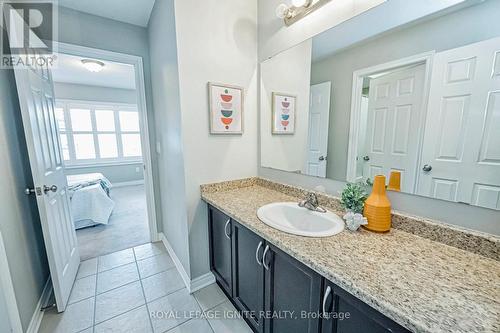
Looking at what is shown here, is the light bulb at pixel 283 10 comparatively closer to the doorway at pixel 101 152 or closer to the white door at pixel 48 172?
the white door at pixel 48 172

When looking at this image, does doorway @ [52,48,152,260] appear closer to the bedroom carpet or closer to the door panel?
the bedroom carpet

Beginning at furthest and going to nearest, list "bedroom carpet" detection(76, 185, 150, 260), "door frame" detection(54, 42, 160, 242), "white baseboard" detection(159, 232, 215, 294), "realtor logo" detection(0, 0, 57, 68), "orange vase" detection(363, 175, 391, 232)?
"bedroom carpet" detection(76, 185, 150, 260)
"door frame" detection(54, 42, 160, 242)
"white baseboard" detection(159, 232, 215, 294)
"realtor logo" detection(0, 0, 57, 68)
"orange vase" detection(363, 175, 391, 232)

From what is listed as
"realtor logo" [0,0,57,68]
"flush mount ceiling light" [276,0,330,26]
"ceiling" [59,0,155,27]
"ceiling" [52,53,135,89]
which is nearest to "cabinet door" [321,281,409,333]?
"flush mount ceiling light" [276,0,330,26]

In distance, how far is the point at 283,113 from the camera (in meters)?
1.69

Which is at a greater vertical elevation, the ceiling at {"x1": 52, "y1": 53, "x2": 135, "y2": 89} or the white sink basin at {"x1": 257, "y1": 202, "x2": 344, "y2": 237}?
the ceiling at {"x1": 52, "y1": 53, "x2": 135, "y2": 89}

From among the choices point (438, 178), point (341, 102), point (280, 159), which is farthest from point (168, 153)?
point (438, 178)

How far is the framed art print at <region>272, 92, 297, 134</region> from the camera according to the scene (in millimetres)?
1624

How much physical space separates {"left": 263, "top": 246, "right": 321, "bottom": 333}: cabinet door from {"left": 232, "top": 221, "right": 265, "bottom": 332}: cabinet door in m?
0.06

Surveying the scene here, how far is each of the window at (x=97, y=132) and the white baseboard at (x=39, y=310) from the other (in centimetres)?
380

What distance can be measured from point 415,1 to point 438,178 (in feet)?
2.60

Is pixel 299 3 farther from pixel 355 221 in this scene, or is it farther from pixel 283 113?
pixel 355 221

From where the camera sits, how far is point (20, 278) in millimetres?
1292

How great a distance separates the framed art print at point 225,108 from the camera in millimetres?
1598

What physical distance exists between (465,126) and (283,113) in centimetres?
110
